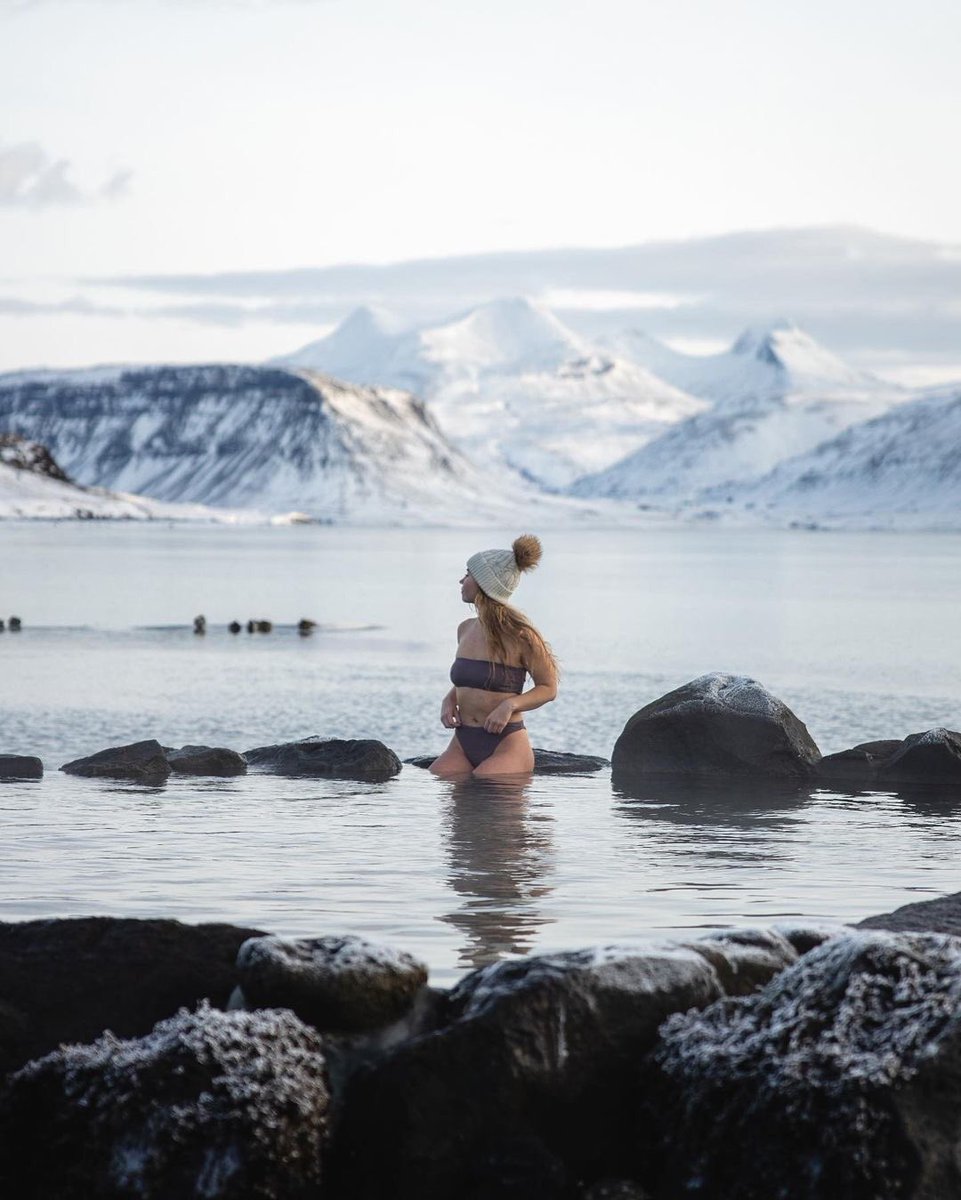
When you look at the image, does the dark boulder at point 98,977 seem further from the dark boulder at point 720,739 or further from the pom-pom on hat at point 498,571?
the dark boulder at point 720,739

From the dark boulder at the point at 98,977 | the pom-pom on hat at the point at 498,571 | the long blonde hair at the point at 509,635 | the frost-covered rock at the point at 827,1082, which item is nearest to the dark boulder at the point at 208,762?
the long blonde hair at the point at 509,635

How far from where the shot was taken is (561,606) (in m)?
78.1

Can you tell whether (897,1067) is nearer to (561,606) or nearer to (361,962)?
(361,962)

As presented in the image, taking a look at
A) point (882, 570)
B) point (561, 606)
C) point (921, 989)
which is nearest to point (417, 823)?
point (921, 989)

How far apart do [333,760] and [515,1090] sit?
42.7ft

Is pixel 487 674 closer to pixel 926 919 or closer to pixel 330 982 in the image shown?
pixel 926 919

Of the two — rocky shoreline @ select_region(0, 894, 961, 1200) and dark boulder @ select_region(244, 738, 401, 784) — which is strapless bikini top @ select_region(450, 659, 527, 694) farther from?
rocky shoreline @ select_region(0, 894, 961, 1200)

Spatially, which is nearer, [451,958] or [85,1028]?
[85,1028]

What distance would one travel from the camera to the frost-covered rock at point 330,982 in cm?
852

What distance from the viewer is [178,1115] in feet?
25.7

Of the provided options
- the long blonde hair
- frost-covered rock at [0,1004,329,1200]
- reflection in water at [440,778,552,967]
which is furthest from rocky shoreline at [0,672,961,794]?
frost-covered rock at [0,1004,329,1200]

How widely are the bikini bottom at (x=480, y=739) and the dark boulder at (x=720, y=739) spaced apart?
289 cm

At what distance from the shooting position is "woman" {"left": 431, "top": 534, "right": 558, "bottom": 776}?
1633 centimetres

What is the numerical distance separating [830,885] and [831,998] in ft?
19.8
